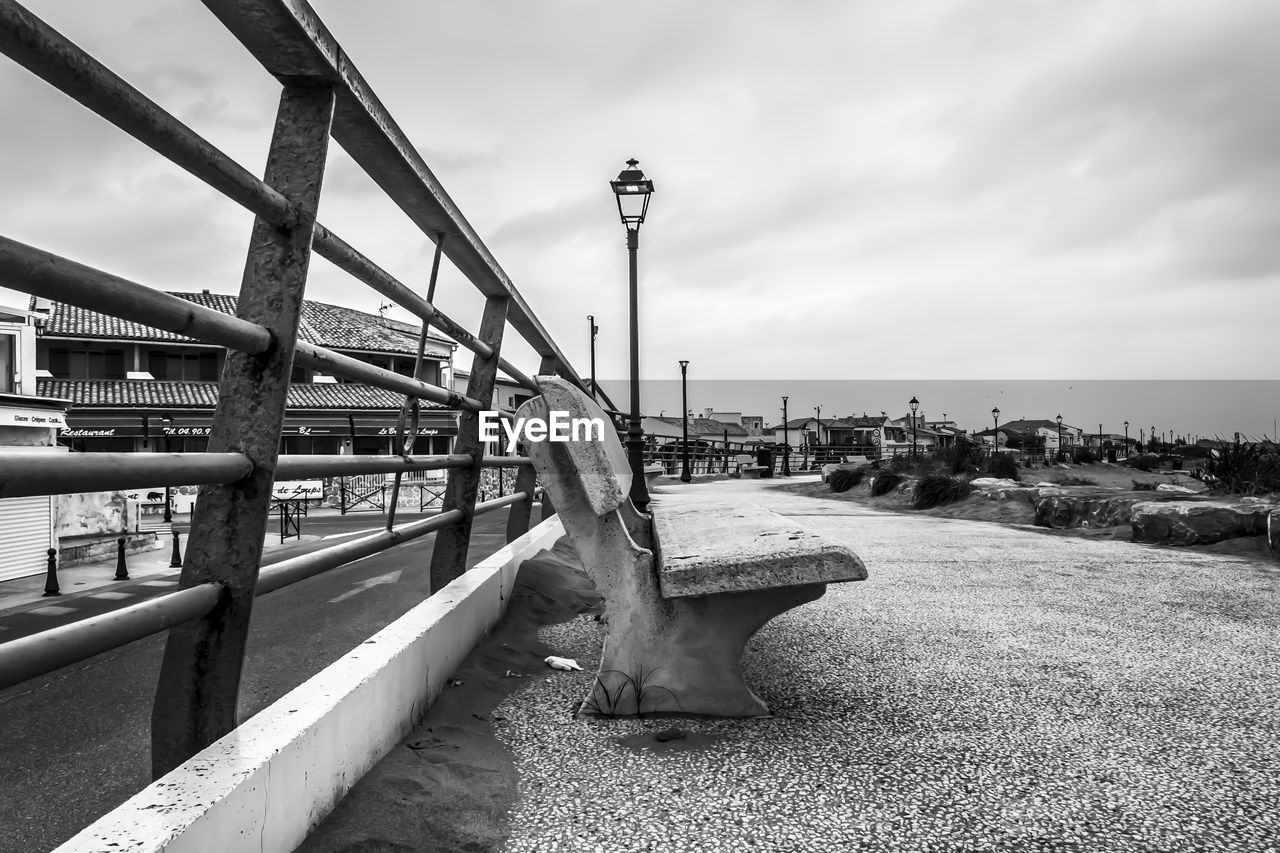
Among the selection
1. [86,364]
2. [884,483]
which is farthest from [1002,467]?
[86,364]

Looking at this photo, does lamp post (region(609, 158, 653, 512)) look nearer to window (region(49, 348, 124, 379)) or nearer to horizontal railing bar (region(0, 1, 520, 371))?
horizontal railing bar (region(0, 1, 520, 371))

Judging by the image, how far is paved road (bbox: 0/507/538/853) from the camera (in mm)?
1729

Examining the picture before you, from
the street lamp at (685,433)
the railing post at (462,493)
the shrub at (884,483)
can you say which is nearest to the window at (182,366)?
the street lamp at (685,433)

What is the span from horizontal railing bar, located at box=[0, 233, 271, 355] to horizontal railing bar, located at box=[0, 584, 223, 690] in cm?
38

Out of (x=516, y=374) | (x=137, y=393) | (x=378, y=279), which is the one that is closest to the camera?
(x=378, y=279)

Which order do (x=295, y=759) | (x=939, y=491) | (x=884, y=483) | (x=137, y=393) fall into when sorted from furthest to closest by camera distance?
(x=137, y=393), (x=884, y=483), (x=939, y=491), (x=295, y=759)

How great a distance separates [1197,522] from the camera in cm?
646

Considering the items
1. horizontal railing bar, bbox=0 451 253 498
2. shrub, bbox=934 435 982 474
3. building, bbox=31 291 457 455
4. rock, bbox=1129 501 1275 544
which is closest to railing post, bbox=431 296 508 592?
horizontal railing bar, bbox=0 451 253 498

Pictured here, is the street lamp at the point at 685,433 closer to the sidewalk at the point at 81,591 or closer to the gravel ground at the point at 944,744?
the sidewalk at the point at 81,591

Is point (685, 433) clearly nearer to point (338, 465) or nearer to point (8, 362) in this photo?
point (8, 362)

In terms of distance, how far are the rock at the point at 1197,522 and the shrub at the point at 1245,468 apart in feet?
9.87

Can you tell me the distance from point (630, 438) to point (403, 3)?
26.6 feet

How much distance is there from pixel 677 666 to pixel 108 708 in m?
1.93

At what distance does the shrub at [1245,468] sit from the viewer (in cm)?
901
